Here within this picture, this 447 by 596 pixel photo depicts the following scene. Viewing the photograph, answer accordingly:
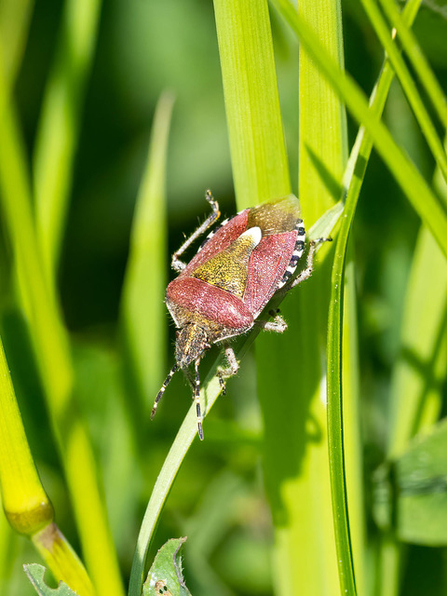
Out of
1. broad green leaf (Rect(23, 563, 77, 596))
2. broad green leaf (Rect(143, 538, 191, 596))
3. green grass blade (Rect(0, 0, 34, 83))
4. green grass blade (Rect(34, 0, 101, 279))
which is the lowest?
broad green leaf (Rect(143, 538, 191, 596))

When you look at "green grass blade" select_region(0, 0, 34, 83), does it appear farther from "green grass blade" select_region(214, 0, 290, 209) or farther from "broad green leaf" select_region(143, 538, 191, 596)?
"broad green leaf" select_region(143, 538, 191, 596)

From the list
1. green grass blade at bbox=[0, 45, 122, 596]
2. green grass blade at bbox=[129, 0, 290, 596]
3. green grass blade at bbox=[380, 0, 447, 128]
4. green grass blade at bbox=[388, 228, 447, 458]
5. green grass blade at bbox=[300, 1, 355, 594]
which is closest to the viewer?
green grass blade at bbox=[0, 45, 122, 596]

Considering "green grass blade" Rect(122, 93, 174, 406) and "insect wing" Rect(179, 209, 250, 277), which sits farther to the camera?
"green grass blade" Rect(122, 93, 174, 406)

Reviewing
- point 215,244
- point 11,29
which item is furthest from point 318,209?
point 11,29

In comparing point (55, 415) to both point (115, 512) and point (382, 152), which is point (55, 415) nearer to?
point (382, 152)

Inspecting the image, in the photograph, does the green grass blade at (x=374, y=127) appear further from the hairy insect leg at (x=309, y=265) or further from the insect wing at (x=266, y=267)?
the insect wing at (x=266, y=267)

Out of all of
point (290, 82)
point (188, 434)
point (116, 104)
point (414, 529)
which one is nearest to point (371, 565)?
point (414, 529)

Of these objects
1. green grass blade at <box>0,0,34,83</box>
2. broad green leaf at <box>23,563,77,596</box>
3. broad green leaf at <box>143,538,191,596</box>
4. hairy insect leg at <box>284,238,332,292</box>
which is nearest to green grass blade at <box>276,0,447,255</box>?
hairy insect leg at <box>284,238,332,292</box>
